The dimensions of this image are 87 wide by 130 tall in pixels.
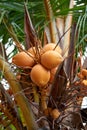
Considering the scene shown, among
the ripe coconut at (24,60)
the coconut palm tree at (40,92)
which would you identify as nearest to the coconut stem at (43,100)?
the coconut palm tree at (40,92)

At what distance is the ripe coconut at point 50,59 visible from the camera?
0.93 meters

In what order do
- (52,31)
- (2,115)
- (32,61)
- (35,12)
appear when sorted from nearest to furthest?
1. (32,61)
2. (2,115)
3. (52,31)
4. (35,12)

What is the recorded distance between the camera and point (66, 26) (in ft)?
4.22

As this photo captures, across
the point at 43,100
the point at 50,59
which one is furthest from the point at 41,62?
the point at 43,100

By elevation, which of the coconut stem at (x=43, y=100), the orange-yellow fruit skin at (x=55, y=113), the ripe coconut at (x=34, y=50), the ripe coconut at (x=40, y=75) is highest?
the ripe coconut at (x=34, y=50)

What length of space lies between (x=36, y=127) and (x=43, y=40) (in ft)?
1.25

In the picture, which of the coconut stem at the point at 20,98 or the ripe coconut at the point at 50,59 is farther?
the coconut stem at the point at 20,98

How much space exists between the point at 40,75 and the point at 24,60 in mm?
77

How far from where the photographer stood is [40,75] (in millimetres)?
931

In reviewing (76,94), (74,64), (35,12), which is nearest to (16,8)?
(35,12)

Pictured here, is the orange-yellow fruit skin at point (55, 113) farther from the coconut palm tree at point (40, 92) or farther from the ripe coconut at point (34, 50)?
the ripe coconut at point (34, 50)

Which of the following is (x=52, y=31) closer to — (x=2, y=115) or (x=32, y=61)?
(x=32, y=61)

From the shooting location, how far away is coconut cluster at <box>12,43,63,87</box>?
0.94 meters

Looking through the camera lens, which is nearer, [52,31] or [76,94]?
[76,94]
